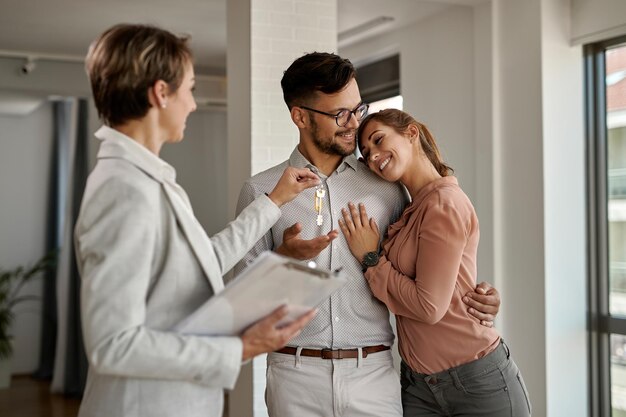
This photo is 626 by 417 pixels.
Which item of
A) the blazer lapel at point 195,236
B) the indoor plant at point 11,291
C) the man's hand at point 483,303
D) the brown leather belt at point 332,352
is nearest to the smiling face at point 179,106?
the blazer lapel at point 195,236

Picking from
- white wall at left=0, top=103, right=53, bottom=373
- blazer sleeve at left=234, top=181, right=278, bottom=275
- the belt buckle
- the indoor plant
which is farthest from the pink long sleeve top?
white wall at left=0, top=103, right=53, bottom=373

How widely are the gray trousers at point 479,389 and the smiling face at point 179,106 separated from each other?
1169 millimetres

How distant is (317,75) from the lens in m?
2.56

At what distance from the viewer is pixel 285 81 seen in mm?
2658

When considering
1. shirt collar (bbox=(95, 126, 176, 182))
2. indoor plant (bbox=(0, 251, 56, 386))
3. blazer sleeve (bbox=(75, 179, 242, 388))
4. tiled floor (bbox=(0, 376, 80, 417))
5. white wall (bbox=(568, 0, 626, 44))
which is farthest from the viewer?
indoor plant (bbox=(0, 251, 56, 386))

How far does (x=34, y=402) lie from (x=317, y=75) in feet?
19.5

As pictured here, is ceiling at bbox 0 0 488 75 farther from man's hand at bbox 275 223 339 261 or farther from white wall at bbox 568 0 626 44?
man's hand at bbox 275 223 339 261

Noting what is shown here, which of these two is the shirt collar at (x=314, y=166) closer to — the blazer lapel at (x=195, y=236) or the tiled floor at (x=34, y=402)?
the blazer lapel at (x=195, y=236)

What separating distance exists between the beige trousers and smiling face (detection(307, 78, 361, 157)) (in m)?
0.64

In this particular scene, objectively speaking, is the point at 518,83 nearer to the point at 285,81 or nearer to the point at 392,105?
the point at 392,105

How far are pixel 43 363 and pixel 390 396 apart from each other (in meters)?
7.22

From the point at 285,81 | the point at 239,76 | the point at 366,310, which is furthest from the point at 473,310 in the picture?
the point at 239,76

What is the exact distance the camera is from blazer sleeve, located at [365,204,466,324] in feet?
7.61

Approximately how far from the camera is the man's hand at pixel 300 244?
232cm
